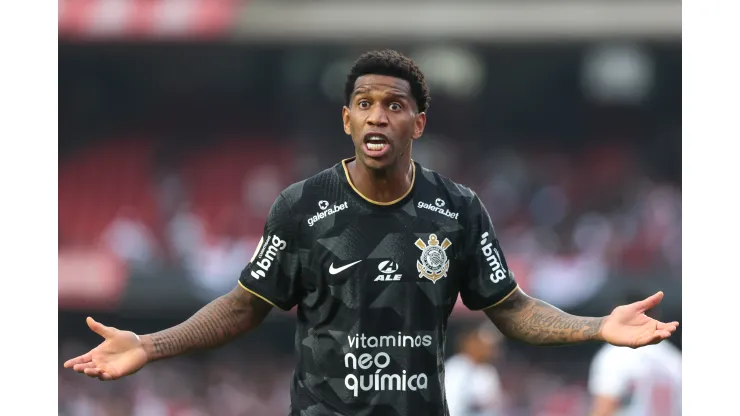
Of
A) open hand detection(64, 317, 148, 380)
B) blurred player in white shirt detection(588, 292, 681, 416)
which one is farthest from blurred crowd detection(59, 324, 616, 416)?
open hand detection(64, 317, 148, 380)

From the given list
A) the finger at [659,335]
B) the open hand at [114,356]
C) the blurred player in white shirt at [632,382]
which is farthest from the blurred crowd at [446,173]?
the open hand at [114,356]

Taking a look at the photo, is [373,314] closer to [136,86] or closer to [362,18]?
[362,18]

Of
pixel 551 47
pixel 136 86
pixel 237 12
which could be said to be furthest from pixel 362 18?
pixel 136 86

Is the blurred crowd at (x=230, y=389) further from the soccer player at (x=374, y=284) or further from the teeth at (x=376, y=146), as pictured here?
the teeth at (x=376, y=146)

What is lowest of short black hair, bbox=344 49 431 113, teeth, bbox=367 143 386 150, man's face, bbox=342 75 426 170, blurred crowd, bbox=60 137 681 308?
teeth, bbox=367 143 386 150

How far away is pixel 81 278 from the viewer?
16.6 m

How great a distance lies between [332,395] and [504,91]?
51.5ft

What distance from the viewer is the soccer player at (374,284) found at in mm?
4738

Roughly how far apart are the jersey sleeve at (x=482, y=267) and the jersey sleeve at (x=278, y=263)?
29.1 inches

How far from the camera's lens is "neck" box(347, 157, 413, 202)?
4.87 meters

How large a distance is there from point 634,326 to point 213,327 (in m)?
1.74

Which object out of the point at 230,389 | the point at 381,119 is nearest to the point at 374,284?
the point at 381,119

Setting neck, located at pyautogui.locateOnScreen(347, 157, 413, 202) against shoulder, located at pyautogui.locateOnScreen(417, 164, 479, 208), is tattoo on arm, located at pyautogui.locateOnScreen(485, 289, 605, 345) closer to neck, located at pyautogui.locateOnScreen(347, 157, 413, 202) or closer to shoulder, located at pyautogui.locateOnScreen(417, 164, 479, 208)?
shoulder, located at pyautogui.locateOnScreen(417, 164, 479, 208)

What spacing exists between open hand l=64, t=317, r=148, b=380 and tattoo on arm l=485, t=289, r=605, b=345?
4.99ft
